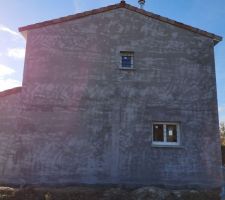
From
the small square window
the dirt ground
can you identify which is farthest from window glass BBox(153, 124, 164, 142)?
the small square window

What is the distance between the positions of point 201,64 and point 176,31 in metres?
1.90

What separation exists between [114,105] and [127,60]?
2.20 metres

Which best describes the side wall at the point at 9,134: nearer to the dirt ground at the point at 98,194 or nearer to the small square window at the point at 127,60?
the dirt ground at the point at 98,194

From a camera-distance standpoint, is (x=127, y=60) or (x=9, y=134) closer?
(x=9, y=134)

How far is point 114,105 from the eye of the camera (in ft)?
40.9

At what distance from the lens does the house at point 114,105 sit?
11812 mm

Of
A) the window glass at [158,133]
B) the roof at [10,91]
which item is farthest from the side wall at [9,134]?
the window glass at [158,133]

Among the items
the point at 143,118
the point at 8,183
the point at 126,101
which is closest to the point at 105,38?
the point at 126,101

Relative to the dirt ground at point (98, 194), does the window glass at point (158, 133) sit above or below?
above

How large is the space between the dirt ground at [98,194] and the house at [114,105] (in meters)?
0.91

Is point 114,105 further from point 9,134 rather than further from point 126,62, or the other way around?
point 9,134

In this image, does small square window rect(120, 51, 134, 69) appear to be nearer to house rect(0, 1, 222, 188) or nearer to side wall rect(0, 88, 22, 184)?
house rect(0, 1, 222, 188)

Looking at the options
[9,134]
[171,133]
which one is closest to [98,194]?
[171,133]

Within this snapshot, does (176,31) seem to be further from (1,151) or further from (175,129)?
(1,151)
